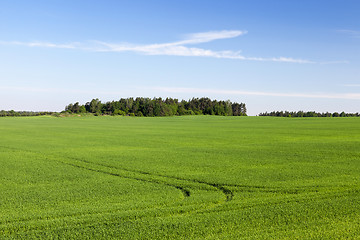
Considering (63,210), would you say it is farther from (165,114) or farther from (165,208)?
(165,114)

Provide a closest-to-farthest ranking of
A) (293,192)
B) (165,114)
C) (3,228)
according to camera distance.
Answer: (3,228), (293,192), (165,114)

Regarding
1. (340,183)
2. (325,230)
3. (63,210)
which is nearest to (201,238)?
(325,230)

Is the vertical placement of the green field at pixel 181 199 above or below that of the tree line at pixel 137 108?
→ below

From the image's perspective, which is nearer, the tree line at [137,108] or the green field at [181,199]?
the green field at [181,199]

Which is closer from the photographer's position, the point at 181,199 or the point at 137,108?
the point at 181,199

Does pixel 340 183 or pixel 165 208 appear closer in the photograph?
pixel 165 208

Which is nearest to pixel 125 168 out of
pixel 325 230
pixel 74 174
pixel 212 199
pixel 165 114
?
pixel 74 174

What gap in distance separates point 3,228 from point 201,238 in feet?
11.5

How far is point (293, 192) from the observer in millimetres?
8672

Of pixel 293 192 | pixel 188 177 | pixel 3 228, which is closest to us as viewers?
pixel 3 228

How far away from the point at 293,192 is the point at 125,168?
19.9 ft

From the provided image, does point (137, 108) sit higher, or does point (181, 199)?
point (137, 108)

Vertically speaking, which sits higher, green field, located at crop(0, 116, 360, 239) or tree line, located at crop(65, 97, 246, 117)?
tree line, located at crop(65, 97, 246, 117)

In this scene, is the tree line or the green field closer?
the green field
